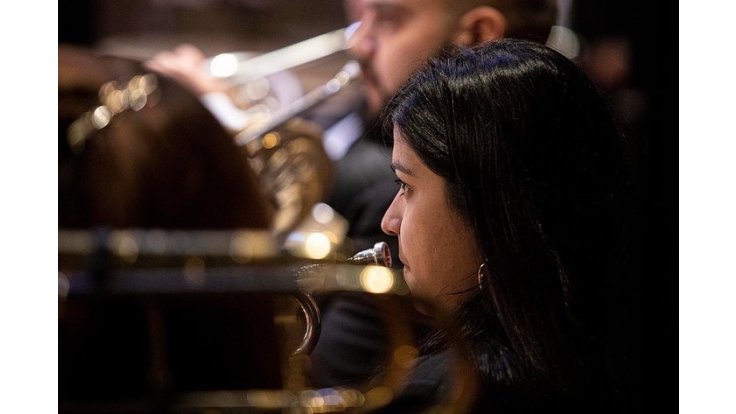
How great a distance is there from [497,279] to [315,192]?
1.02 ft

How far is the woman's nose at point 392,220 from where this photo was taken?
1.04 m

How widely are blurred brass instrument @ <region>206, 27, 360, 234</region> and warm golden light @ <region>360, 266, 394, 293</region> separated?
150mm

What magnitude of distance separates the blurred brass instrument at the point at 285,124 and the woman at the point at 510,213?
18cm

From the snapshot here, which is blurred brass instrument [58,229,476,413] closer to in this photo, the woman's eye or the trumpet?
the trumpet

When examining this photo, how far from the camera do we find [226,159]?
1204 mm

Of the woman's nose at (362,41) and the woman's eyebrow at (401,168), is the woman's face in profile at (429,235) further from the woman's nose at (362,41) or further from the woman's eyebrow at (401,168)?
the woman's nose at (362,41)

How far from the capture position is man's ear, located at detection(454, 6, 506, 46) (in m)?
1.03

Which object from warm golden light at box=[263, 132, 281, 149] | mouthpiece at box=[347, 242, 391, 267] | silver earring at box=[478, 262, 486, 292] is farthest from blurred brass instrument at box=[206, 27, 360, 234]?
silver earring at box=[478, 262, 486, 292]

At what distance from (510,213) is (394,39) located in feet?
0.92

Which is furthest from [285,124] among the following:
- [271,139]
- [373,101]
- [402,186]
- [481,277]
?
[481,277]

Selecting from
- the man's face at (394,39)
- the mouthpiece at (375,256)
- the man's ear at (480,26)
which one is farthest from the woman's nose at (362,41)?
the mouthpiece at (375,256)

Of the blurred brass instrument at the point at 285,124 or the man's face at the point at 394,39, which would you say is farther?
the blurred brass instrument at the point at 285,124
